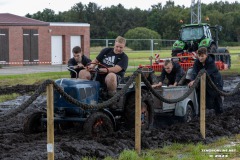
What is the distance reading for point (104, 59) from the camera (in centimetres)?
1084

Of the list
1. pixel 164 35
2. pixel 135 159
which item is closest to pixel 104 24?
pixel 164 35

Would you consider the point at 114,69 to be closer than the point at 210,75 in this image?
Yes

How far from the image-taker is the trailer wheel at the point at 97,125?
953 centimetres

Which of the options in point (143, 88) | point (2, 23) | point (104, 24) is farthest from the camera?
point (104, 24)

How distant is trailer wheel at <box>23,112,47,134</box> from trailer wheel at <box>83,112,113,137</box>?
102 centimetres

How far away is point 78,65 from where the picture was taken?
1062cm

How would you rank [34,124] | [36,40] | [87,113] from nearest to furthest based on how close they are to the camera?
1. [87,113]
2. [34,124]
3. [36,40]

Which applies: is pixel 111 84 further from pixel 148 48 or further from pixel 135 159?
pixel 148 48

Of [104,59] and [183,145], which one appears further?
[104,59]

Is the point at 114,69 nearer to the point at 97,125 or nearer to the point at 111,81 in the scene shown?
the point at 111,81

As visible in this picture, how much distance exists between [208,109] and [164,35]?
54.7 m

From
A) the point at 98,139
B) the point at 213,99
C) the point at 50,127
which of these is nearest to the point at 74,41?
the point at 213,99

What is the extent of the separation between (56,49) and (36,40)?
7.54 ft

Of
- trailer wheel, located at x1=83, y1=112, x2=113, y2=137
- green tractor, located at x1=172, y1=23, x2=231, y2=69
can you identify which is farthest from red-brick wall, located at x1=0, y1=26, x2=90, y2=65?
trailer wheel, located at x1=83, y1=112, x2=113, y2=137
